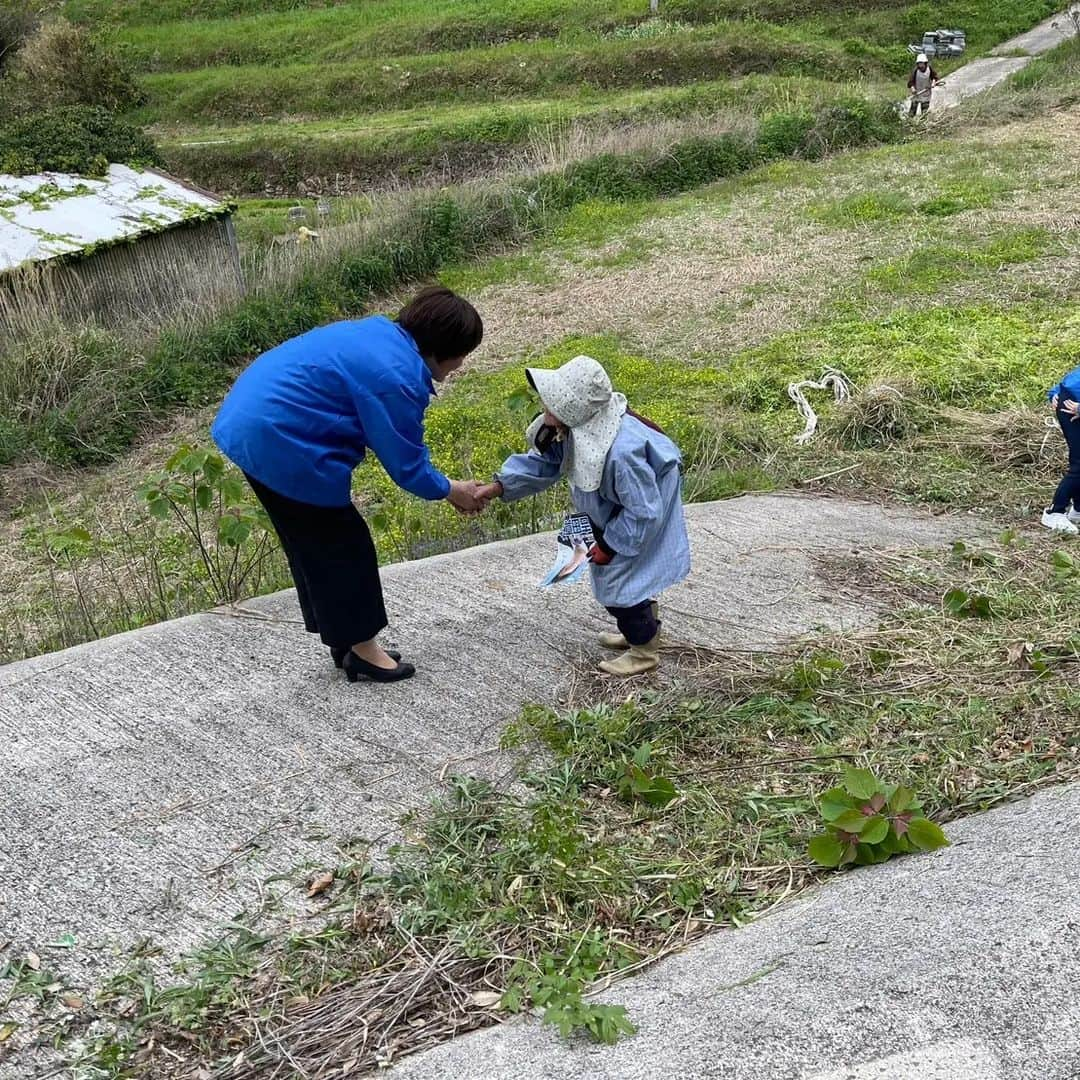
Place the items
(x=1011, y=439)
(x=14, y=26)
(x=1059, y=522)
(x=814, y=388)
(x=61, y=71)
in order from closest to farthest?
(x=1059, y=522) → (x=1011, y=439) → (x=814, y=388) → (x=61, y=71) → (x=14, y=26)

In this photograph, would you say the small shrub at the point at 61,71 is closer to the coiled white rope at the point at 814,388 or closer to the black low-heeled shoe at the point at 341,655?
the coiled white rope at the point at 814,388

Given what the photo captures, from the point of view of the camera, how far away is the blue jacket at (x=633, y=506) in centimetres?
357

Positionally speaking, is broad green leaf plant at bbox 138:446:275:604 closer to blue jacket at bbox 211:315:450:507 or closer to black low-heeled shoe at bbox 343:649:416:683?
black low-heeled shoe at bbox 343:649:416:683

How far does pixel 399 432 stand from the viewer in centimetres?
336

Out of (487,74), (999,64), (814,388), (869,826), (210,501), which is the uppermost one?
(487,74)

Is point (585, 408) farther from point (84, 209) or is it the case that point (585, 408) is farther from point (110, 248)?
point (84, 209)

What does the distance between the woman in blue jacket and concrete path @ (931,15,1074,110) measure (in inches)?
716

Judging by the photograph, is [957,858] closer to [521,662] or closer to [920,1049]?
[920,1049]

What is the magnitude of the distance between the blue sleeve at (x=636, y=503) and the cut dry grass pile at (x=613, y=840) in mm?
536

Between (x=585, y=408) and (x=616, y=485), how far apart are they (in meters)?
0.27

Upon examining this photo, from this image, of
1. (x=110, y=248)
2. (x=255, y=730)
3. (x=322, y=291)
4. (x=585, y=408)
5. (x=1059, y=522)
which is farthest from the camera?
(x=322, y=291)

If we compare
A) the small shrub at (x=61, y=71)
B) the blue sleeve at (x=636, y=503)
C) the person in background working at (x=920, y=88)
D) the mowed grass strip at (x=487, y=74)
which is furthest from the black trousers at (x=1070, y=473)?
the small shrub at (x=61, y=71)

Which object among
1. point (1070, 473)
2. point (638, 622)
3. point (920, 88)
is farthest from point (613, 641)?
point (920, 88)

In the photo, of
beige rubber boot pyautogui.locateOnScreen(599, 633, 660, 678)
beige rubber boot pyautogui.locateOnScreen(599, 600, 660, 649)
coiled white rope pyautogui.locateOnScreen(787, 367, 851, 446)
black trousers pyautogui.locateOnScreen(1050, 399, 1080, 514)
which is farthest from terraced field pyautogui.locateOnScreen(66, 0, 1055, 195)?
beige rubber boot pyautogui.locateOnScreen(599, 633, 660, 678)
